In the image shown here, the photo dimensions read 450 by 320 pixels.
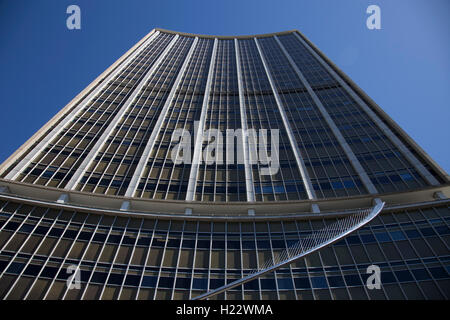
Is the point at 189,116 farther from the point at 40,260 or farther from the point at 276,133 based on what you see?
the point at 40,260

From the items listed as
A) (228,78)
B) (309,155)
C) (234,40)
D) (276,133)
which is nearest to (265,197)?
(309,155)

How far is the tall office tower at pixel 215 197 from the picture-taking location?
23.1 m

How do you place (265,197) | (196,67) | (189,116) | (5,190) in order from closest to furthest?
1. (5,190)
2. (265,197)
3. (189,116)
4. (196,67)

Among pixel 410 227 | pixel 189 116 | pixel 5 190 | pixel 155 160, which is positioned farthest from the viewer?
pixel 189 116

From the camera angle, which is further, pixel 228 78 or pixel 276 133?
pixel 228 78

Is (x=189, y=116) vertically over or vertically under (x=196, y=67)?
under

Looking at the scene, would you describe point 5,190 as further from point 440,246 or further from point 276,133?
point 440,246

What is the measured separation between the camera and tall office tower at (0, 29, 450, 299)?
23.1 m

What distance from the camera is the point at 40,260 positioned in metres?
23.7

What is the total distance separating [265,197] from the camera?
33625 mm

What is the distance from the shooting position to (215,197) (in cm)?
3375

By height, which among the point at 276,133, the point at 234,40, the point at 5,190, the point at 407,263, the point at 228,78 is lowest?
the point at 407,263
